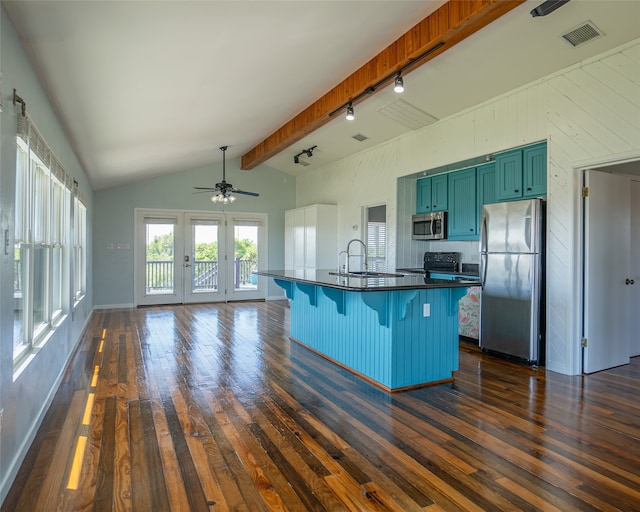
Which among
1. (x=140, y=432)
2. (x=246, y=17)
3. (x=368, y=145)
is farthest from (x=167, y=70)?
(x=368, y=145)

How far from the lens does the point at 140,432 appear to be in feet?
8.47

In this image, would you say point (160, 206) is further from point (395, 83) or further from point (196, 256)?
point (395, 83)

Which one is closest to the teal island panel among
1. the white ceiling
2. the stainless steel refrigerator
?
the stainless steel refrigerator

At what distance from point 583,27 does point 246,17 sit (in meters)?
2.70

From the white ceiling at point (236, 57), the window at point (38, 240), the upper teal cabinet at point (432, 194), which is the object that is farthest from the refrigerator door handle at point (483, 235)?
the window at point (38, 240)

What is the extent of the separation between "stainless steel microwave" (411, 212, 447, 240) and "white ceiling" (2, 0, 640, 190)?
1386mm

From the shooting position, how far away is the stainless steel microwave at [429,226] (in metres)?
5.70

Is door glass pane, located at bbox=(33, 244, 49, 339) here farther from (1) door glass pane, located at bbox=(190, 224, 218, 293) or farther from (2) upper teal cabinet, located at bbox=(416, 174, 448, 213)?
(1) door glass pane, located at bbox=(190, 224, 218, 293)

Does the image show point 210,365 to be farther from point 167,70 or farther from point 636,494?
point 636,494

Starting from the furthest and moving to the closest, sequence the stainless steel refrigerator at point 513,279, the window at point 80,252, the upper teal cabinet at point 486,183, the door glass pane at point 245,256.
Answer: the door glass pane at point 245,256 < the window at point 80,252 < the upper teal cabinet at point 486,183 < the stainless steel refrigerator at point 513,279

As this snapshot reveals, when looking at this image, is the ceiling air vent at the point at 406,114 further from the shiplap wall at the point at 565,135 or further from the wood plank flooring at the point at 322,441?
the wood plank flooring at the point at 322,441

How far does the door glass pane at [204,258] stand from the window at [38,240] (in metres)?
4.19

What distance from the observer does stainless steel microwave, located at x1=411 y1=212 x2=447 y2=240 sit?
570 cm

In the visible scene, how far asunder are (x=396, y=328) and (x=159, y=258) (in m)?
6.53
